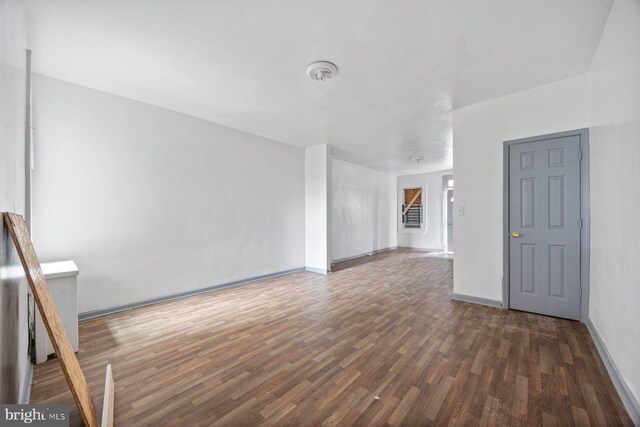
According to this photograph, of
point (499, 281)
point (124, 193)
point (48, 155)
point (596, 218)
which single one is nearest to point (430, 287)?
point (499, 281)

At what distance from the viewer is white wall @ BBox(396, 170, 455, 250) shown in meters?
8.89

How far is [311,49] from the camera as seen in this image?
95.7 inches

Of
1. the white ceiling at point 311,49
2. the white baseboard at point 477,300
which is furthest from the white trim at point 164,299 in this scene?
the white baseboard at point 477,300

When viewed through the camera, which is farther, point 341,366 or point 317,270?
point 317,270

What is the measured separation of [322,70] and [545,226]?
10.4 ft

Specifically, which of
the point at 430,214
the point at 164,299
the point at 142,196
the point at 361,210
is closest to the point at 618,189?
the point at 142,196

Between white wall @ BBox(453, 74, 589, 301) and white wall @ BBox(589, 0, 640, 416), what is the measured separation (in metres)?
0.46

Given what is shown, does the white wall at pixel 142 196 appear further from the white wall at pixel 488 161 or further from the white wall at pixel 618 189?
the white wall at pixel 618 189

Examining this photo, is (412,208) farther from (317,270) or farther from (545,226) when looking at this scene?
(545,226)

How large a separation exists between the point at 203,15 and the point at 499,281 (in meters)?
4.29

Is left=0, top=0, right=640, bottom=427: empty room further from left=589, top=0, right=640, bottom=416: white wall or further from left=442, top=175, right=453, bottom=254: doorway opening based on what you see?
left=442, top=175, right=453, bottom=254: doorway opening

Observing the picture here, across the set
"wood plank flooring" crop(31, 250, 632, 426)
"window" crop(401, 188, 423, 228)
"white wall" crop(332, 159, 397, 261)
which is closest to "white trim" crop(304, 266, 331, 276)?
"white wall" crop(332, 159, 397, 261)

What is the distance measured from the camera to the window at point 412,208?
9.38m

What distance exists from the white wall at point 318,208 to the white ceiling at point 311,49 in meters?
1.89
